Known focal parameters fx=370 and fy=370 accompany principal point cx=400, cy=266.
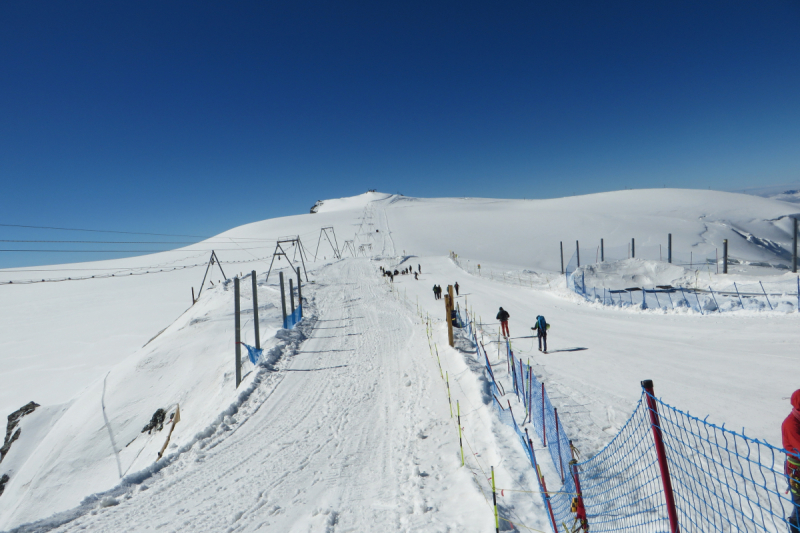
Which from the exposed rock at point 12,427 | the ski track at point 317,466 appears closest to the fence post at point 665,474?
the ski track at point 317,466

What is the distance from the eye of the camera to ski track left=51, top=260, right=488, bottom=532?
6.03m

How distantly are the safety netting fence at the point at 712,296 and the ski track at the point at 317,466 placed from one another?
1351cm

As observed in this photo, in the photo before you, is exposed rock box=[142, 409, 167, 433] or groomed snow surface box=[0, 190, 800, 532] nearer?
groomed snow surface box=[0, 190, 800, 532]

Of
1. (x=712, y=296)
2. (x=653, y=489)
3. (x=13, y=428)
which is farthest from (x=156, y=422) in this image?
(x=712, y=296)

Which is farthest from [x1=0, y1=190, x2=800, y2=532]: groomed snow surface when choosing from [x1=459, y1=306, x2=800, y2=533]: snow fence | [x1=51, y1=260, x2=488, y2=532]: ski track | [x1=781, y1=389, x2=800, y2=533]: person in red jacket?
[x1=781, y1=389, x2=800, y2=533]: person in red jacket

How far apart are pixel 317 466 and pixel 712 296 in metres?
19.4

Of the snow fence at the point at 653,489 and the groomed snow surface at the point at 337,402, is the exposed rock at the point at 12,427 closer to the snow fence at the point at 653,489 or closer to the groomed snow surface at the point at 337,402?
the groomed snow surface at the point at 337,402

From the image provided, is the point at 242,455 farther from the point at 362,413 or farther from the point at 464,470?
the point at 464,470

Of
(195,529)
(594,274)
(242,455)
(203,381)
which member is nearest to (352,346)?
(203,381)

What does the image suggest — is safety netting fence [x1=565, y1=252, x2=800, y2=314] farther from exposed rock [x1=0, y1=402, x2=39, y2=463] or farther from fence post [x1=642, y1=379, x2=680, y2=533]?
exposed rock [x1=0, y1=402, x2=39, y2=463]

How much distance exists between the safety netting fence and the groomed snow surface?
706 mm

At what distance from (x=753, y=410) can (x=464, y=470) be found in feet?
22.3

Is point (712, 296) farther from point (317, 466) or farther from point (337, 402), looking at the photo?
point (317, 466)

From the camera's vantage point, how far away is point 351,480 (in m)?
6.98
